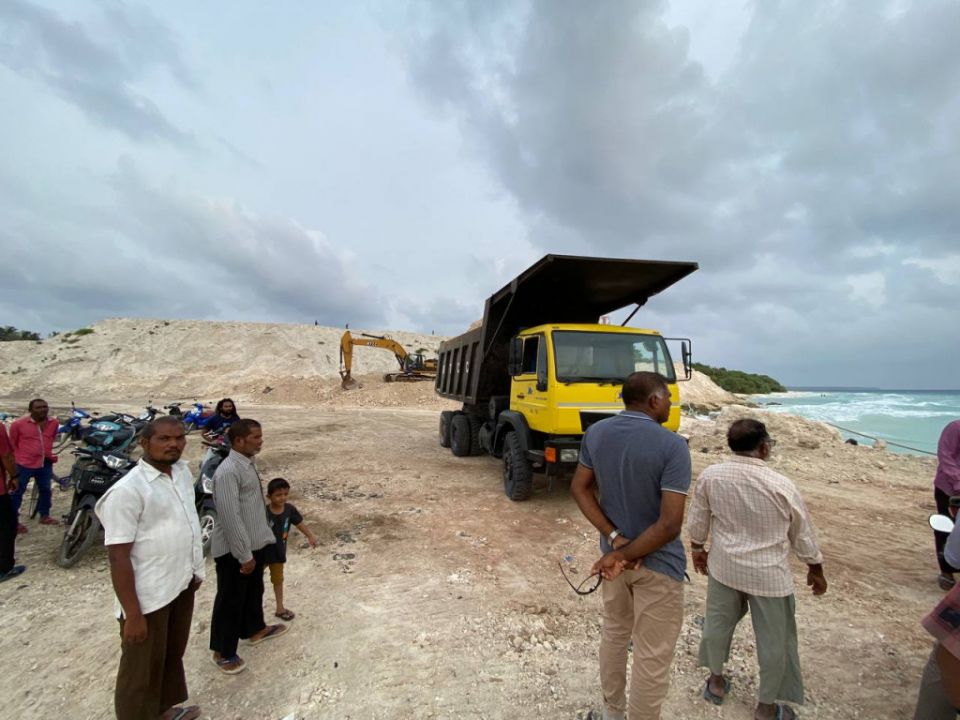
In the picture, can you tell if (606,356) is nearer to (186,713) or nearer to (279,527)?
(279,527)

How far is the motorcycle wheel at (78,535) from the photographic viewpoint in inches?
161

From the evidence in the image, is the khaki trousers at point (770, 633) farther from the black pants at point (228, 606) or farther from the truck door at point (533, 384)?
the truck door at point (533, 384)

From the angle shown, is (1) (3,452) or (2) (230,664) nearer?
(2) (230,664)

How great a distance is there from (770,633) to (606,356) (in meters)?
4.03

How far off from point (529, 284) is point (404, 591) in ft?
15.3

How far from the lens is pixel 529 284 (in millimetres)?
6938

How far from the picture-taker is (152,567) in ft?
6.63

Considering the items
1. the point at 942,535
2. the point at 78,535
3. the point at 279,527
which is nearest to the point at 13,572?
the point at 78,535

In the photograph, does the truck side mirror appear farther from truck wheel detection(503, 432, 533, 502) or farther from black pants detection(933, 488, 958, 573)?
black pants detection(933, 488, 958, 573)

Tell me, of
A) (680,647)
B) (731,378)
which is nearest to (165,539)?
(680,647)

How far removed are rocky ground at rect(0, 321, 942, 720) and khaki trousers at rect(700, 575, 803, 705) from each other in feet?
0.94

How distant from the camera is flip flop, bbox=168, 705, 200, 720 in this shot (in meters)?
2.31

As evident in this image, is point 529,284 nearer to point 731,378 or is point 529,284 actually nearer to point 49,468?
point 49,468

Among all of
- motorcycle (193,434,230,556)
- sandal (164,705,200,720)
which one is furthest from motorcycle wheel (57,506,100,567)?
sandal (164,705,200,720)
